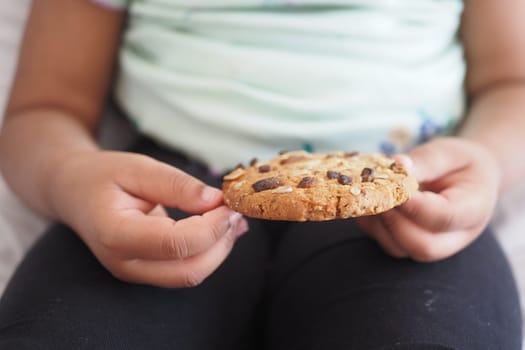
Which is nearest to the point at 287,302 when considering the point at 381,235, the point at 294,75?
the point at 381,235

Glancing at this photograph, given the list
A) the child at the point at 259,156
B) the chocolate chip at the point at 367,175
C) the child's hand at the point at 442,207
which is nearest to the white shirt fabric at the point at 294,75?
the child at the point at 259,156

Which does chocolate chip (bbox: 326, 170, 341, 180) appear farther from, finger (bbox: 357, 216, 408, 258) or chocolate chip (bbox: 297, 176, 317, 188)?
finger (bbox: 357, 216, 408, 258)

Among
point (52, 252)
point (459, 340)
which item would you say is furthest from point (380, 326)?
point (52, 252)

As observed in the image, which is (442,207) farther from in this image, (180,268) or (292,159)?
(180,268)

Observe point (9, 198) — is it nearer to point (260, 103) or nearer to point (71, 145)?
point (71, 145)

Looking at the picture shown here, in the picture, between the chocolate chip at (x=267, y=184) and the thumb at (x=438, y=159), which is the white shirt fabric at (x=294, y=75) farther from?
the chocolate chip at (x=267, y=184)

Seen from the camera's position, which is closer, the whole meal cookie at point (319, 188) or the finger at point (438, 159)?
the whole meal cookie at point (319, 188)
